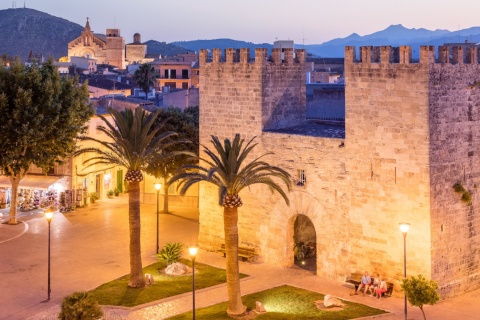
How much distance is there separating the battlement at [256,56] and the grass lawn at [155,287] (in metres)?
8.38

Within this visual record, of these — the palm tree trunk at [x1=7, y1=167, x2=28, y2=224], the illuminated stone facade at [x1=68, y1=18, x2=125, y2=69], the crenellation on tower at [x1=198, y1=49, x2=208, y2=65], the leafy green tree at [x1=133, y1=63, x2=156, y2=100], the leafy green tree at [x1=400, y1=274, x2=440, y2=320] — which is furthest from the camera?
the illuminated stone facade at [x1=68, y1=18, x2=125, y2=69]

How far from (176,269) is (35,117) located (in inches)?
467

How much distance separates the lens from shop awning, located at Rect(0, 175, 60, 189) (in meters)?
40.6

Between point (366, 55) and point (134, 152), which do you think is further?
point (366, 55)

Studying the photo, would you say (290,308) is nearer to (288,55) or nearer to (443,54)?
(443,54)

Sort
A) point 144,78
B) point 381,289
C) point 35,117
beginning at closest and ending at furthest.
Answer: point 381,289 → point 35,117 → point 144,78

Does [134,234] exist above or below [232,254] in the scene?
above

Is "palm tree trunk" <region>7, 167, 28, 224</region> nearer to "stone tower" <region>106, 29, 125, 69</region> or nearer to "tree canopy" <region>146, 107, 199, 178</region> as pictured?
"tree canopy" <region>146, 107, 199, 178</region>

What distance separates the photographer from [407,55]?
24.1 meters

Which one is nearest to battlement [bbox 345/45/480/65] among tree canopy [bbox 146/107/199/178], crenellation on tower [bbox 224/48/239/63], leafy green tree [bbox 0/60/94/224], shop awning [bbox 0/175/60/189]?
crenellation on tower [bbox 224/48/239/63]

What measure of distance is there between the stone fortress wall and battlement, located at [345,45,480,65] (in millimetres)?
35

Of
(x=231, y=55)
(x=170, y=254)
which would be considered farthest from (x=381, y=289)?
(x=231, y=55)

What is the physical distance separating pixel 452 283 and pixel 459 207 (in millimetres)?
2564

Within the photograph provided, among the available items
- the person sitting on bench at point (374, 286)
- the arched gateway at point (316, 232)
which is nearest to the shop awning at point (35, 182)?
the arched gateway at point (316, 232)
